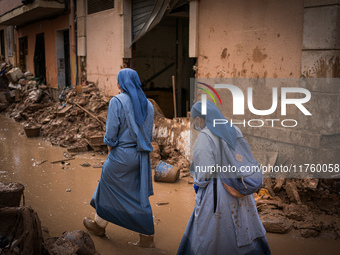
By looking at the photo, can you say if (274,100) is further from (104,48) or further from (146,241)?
(104,48)

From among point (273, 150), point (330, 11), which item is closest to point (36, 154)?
point (273, 150)

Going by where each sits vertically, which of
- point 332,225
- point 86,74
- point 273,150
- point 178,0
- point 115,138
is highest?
point 178,0

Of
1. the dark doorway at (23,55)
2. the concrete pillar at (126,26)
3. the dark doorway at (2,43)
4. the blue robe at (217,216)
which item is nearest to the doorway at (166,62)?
the concrete pillar at (126,26)

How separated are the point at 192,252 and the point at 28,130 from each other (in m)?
7.83

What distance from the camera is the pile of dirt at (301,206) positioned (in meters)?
4.18

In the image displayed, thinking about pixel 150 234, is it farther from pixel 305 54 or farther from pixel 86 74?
pixel 86 74

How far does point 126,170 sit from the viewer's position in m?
3.75

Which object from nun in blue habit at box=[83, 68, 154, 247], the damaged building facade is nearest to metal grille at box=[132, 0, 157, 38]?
the damaged building facade

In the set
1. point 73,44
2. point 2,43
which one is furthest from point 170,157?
point 2,43

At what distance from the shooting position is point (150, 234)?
12.4ft

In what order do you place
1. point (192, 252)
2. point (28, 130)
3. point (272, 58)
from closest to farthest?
point (192, 252) < point (272, 58) < point (28, 130)

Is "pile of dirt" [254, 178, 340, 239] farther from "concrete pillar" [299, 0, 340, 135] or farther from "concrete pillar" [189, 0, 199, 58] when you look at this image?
"concrete pillar" [189, 0, 199, 58]

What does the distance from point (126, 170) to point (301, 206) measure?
245 cm

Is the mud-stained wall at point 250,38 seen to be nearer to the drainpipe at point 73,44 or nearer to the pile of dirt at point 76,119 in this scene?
the pile of dirt at point 76,119
